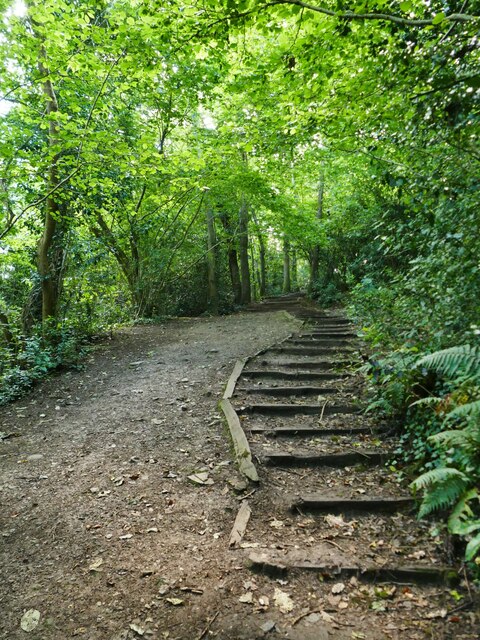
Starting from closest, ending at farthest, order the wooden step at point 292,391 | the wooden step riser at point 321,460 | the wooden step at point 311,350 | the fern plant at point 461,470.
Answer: the fern plant at point 461,470
the wooden step riser at point 321,460
the wooden step at point 292,391
the wooden step at point 311,350

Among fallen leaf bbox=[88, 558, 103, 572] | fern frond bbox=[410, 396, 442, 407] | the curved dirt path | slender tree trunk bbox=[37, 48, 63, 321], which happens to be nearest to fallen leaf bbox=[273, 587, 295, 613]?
the curved dirt path

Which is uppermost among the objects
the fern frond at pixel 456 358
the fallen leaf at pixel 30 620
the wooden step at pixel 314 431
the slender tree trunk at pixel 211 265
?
the slender tree trunk at pixel 211 265

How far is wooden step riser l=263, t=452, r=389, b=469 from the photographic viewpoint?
4195 millimetres

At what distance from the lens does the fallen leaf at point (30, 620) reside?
2506mm

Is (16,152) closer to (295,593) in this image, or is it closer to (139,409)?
(139,409)

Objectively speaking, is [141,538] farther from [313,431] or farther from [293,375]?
[293,375]

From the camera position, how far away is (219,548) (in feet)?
10.2

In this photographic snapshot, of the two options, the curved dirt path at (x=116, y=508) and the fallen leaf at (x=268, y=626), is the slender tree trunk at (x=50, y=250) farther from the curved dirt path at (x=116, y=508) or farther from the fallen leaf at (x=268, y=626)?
the fallen leaf at (x=268, y=626)

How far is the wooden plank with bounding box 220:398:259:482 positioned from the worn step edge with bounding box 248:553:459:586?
1037 mm

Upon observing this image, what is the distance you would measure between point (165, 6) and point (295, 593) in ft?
22.9

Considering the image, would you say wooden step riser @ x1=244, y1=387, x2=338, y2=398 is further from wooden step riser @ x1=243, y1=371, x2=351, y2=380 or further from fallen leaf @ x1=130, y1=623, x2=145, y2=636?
fallen leaf @ x1=130, y1=623, x2=145, y2=636

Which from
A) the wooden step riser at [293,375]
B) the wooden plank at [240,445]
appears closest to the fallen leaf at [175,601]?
the wooden plank at [240,445]

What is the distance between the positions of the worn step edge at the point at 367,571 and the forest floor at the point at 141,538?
80 millimetres

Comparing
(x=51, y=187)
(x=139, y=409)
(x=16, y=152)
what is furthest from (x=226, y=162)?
(x=139, y=409)
